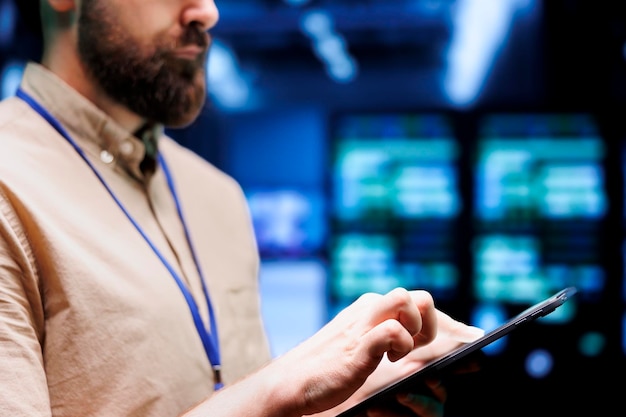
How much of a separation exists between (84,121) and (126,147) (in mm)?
69

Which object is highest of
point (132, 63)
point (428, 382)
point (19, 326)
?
point (132, 63)

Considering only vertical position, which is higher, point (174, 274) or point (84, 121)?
point (84, 121)

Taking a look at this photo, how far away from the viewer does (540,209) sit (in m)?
3.27

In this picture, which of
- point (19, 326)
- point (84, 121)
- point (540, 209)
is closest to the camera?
point (19, 326)

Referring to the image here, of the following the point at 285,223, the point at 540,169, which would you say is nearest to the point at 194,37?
the point at 540,169

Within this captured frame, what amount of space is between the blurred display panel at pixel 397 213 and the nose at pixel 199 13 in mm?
2134

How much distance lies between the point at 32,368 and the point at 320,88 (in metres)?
4.13

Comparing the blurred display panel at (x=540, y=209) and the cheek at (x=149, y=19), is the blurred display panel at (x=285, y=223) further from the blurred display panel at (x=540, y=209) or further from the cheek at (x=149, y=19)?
the cheek at (x=149, y=19)

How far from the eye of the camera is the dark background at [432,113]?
323 centimetres

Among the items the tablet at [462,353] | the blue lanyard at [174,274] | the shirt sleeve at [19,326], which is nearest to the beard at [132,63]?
the blue lanyard at [174,274]

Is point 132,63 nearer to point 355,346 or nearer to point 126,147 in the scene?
point 126,147

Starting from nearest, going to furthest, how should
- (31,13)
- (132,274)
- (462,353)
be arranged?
(462,353), (132,274), (31,13)

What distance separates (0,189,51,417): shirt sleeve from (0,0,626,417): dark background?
4.51ft

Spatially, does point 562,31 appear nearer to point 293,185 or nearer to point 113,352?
point 293,185
